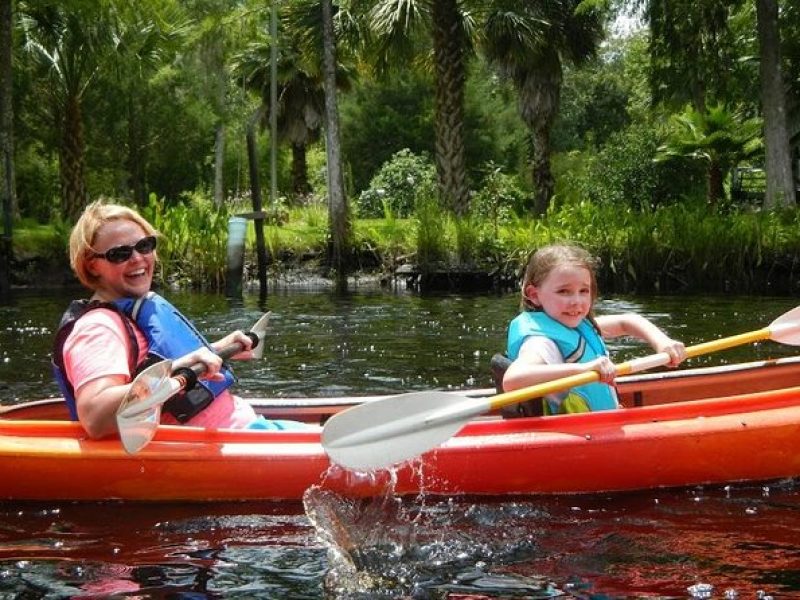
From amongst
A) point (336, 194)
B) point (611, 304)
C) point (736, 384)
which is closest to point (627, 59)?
point (336, 194)

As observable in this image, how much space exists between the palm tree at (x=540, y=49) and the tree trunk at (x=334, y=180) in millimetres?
2600

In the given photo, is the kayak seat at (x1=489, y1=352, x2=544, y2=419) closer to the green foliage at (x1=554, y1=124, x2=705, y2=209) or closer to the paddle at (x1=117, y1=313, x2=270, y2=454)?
the paddle at (x1=117, y1=313, x2=270, y2=454)

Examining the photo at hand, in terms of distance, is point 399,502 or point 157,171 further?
point 157,171

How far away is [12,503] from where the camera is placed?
3.95m

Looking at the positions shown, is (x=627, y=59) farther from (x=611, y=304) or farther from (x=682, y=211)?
(x=611, y=304)

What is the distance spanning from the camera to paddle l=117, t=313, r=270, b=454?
332 cm

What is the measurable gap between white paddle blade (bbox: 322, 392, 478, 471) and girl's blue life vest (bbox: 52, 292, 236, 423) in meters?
0.55

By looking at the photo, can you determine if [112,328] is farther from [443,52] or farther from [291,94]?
[291,94]

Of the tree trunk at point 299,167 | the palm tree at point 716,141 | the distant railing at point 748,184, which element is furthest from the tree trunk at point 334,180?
the tree trunk at point 299,167

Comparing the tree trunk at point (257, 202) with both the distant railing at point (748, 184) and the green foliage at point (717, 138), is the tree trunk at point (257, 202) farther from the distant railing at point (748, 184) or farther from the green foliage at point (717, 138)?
the distant railing at point (748, 184)

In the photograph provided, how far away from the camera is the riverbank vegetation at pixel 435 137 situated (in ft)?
46.2

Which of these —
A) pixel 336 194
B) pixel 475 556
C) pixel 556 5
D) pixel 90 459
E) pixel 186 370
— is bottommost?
pixel 475 556

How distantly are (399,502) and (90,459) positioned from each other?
1.10m

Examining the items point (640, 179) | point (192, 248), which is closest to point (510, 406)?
point (192, 248)
